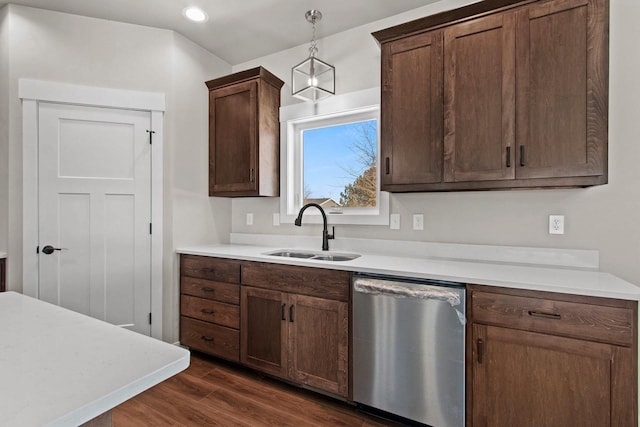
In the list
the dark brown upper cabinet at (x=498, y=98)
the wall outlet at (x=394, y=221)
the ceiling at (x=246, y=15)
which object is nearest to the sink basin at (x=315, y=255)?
the wall outlet at (x=394, y=221)

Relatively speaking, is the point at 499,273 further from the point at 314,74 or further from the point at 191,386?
the point at 191,386

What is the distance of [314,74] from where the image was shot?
249 centimetres

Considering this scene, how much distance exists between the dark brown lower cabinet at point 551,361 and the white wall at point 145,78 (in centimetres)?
240

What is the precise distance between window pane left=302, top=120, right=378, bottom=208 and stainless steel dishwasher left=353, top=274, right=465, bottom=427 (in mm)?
985

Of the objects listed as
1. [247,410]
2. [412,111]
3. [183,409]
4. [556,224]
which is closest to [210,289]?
[183,409]

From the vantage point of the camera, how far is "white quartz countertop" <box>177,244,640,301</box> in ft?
4.56

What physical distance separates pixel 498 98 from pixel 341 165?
4.24 feet

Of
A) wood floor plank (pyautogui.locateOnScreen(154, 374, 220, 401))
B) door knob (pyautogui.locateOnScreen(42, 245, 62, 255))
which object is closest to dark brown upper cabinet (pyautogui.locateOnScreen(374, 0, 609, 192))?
wood floor plank (pyautogui.locateOnScreen(154, 374, 220, 401))

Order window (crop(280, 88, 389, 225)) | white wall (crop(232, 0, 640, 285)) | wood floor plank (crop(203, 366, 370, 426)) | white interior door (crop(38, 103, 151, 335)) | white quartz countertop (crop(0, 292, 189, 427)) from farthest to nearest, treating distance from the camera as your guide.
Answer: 1. window (crop(280, 88, 389, 225))
2. white interior door (crop(38, 103, 151, 335))
3. wood floor plank (crop(203, 366, 370, 426))
4. white wall (crop(232, 0, 640, 285))
5. white quartz countertop (crop(0, 292, 189, 427))

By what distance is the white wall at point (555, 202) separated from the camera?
176 centimetres

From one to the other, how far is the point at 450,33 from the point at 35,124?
3.03 meters

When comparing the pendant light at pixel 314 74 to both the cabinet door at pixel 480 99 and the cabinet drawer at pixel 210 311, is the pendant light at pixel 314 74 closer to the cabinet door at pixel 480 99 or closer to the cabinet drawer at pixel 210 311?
the cabinet door at pixel 480 99

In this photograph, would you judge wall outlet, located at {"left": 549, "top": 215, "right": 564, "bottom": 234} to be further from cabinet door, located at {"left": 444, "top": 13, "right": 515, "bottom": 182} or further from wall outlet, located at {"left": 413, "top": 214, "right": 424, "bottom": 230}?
wall outlet, located at {"left": 413, "top": 214, "right": 424, "bottom": 230}

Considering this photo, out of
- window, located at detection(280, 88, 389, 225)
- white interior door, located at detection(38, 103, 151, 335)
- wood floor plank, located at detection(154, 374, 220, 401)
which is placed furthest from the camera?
window, located at detection(280, 88, 389, 225)
